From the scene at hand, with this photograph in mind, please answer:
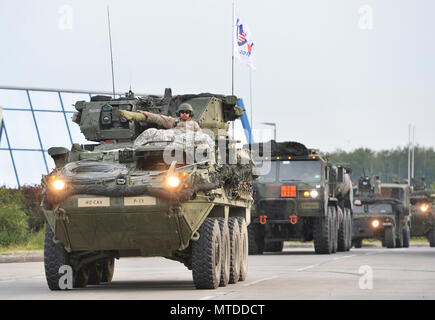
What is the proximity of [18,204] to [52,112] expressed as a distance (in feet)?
51.3

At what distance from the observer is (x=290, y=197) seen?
31.2 meters

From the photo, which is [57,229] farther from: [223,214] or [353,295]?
[353,295]

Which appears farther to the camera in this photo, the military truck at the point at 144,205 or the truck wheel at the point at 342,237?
the truck wheel at the point at 342,237

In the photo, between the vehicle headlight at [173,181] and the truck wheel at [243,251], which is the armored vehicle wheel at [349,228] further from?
the vehicle headlight at [173,181]

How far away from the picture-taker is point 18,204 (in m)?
32.8

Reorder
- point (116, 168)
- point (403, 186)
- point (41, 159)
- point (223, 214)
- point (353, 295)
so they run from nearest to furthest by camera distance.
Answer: point (353, 295) < point (116, 168) < point (223, 214) < point (403, 186) < point (41, 159)

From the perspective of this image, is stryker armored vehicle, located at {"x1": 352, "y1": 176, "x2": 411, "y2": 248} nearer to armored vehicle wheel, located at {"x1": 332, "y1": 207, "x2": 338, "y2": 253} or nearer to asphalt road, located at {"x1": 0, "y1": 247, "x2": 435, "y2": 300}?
armored vehicle wheel, located at {"x1": 332, "y1": 207, "x2": 338, "y2": 253}

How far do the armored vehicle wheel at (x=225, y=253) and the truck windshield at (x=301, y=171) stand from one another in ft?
48.5

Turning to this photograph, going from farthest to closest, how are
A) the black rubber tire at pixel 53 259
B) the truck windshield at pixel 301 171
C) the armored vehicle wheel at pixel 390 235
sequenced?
the armored vehicle wheel at pixel 390 235, the truck windshield at pixel 301 171, the black rubber tire at pixel 53 259

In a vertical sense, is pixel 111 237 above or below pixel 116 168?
below

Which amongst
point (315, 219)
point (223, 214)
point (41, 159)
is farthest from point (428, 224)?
point (223, 214)

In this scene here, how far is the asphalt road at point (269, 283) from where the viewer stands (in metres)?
14.4

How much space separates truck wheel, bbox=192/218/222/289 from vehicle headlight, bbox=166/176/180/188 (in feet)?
3.38

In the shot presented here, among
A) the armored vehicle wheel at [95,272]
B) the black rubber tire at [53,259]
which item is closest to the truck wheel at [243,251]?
the armored vehicle wheel at [95,272]
